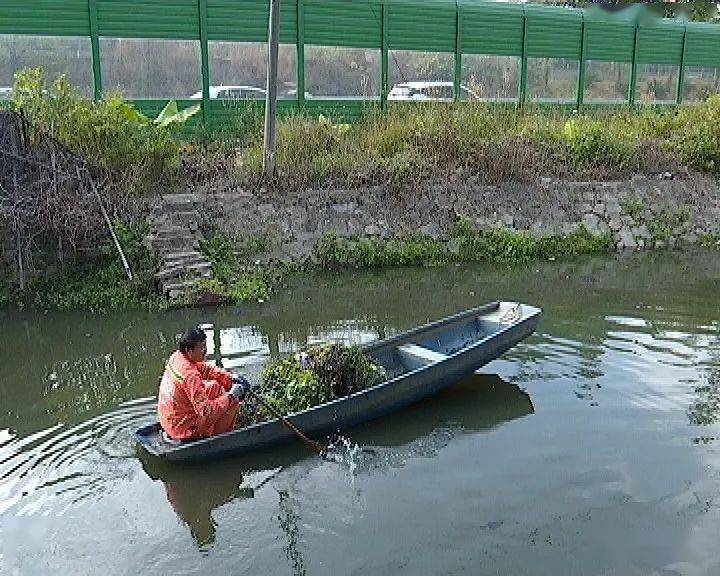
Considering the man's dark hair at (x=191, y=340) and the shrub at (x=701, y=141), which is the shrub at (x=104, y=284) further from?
the shrub at (x=701, y=141)

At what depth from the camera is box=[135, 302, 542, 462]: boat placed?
701cm

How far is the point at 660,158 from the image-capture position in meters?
18.7

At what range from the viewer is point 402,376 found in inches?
307

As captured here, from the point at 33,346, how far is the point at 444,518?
650 cm

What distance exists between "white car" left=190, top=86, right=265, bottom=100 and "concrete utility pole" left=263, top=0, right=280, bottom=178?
2.77 m

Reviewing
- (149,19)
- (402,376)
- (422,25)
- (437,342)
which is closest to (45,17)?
(149,19)

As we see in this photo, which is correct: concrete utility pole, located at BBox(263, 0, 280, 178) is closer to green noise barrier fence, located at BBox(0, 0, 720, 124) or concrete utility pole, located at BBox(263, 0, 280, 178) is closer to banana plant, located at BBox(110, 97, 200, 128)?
banana plant, located at BBox(110, 97, 200, 128)

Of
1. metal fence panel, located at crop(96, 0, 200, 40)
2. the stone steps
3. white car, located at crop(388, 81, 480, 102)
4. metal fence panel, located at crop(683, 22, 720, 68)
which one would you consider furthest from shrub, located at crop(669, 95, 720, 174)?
the stone steps

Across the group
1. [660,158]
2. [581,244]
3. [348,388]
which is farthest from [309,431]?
[660,158]

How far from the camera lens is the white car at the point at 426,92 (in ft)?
62.7

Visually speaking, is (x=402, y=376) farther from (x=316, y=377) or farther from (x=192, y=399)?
(x=192, y=399)

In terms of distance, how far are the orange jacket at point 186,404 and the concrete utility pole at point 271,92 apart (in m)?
8.37

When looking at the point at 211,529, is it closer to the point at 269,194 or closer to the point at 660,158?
the point at 269,194

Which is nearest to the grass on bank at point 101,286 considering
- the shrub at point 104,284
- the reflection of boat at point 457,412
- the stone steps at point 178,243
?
the shrub at point 104,284
